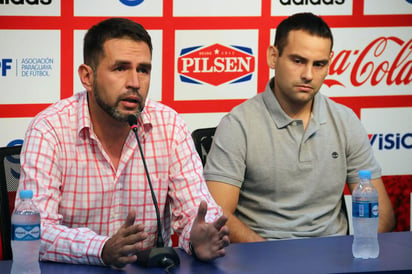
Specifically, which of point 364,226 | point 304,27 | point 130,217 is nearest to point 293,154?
point 304,27

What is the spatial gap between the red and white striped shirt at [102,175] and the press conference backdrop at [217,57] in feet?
3.74

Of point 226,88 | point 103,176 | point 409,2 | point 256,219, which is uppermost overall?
point 409,2

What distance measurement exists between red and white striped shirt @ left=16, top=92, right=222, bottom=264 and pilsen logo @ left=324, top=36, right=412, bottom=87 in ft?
5.56

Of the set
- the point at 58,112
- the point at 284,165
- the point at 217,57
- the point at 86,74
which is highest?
the point at 217,57

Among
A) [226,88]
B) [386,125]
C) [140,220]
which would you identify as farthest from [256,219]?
[386,125]

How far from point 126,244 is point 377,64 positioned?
2.53m

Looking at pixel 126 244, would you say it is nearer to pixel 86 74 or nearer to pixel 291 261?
pixel 291 261

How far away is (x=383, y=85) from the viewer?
422 centimetres

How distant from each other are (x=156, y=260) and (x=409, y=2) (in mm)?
2670

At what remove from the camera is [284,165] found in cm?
299

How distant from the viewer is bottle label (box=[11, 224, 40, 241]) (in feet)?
6.70

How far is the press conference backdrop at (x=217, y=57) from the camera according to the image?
12.1 feet

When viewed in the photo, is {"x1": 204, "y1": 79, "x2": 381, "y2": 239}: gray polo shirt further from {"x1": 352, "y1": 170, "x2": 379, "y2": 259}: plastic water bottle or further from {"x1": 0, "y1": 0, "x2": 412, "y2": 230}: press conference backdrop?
{"x1": 0, "y1": 0, "x2": 412, "y2": 230}: press conference backdrop

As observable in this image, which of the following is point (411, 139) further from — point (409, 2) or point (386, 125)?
point (409, 2)
